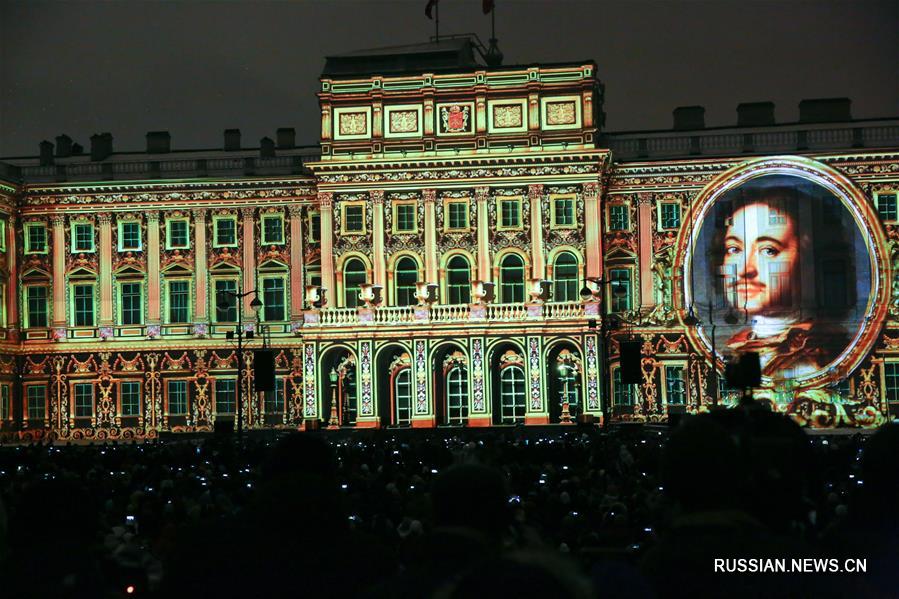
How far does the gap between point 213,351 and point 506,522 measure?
200 feet

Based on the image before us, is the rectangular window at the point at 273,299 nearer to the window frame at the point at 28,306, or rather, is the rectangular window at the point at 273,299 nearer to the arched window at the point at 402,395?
the arched window at the point at 402,395

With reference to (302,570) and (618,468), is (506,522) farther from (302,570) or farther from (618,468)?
(618,468)

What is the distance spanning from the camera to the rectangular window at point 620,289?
2552 inches

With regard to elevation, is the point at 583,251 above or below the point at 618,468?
above

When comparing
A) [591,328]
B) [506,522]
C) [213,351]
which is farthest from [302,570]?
[213,351]

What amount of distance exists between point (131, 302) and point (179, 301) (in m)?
2.12

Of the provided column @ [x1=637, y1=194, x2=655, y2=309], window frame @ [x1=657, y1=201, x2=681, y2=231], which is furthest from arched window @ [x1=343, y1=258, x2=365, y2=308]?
window frame @ [x1=657, y1=201, x2=681, y2=231]

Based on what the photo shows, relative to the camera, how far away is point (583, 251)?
62.9m

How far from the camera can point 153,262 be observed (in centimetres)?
6719

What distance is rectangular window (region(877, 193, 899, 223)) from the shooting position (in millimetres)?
62875

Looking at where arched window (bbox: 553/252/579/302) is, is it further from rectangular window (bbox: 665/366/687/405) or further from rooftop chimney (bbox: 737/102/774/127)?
rooftop chimney (bbox: 737/102/774/127)

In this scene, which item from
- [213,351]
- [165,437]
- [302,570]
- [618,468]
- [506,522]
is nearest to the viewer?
[506,522]

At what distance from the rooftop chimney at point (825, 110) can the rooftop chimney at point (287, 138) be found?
74.4 ft

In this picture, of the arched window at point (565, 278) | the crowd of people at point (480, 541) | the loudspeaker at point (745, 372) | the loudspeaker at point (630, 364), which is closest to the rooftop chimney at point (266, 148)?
the arched window at point (565, 278)
